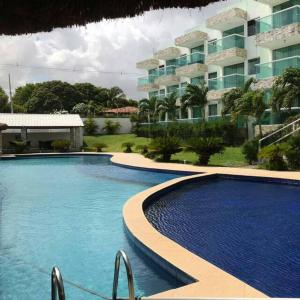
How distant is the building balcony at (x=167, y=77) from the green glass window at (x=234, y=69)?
23.7 ft

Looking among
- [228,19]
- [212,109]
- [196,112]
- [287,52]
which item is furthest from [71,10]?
[196,112]

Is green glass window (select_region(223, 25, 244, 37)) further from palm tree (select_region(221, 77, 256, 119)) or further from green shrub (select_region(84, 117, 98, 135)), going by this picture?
green shrub (select_region(84, 117, 98, 135))

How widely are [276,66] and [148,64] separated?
22.1 metres

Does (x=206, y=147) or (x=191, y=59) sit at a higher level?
(x=191, y=59)

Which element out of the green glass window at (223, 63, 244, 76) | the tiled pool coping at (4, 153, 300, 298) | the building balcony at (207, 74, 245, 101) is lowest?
the tiled pool coping at (4, 153, 300, 298)

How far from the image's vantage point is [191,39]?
37.4 meters

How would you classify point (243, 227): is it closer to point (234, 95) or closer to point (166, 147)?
point (166, 147)

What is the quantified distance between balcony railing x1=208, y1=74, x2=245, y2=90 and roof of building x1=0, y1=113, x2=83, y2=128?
43.5 feet

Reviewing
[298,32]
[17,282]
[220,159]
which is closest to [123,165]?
[220,159]

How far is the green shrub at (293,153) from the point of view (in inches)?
673

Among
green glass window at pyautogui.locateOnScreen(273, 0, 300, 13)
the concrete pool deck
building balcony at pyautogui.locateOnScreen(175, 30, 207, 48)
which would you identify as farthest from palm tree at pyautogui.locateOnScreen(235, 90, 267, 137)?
building balcony at pyautogui.locateOnScreen(175, 30, 207, 48)

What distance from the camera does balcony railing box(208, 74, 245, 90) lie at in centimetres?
3098

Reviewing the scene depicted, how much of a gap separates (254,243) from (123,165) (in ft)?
49.2

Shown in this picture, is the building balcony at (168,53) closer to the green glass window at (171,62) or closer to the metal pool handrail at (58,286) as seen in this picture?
the green glass window at (171,62)
